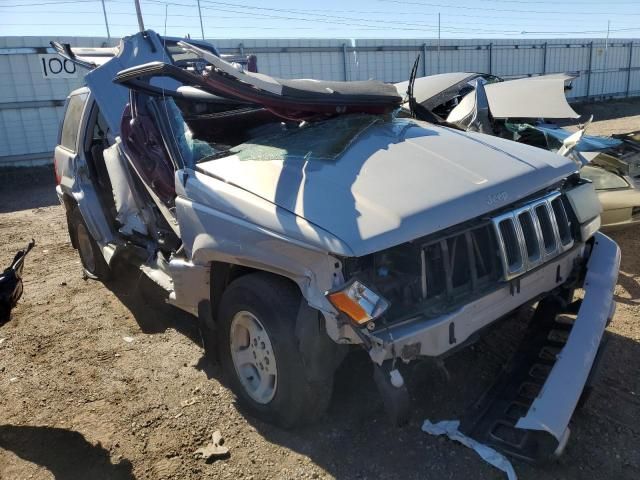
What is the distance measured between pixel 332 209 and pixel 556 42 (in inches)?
943

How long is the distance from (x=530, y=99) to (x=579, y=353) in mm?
5111

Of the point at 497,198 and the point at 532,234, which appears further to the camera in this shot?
the point at 532,234

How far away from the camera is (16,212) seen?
10.2 m

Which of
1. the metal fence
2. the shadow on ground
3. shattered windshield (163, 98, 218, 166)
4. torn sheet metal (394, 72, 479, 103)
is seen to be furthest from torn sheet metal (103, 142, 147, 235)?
the metal fence

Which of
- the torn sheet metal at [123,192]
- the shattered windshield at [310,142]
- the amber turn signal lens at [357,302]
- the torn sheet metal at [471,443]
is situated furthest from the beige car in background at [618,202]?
the torn sheet metal at [123,192]

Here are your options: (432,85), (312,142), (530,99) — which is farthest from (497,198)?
(530,99)

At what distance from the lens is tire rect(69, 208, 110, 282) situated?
554 cm

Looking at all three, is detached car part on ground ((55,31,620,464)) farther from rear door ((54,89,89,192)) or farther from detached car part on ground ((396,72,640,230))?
detached car part on ground ((396,72,640,230))

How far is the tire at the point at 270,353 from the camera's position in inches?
111

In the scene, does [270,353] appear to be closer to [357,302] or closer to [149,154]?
[357,302]

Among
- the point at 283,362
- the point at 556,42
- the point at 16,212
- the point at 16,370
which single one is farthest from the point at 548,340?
the point at 556,42

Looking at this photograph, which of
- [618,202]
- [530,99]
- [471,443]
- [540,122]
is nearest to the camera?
[471,443]

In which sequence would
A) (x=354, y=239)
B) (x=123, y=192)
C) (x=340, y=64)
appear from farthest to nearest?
(x=340, y=64), (x=123, y=192), (x=354, y=239)

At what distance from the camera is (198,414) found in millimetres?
3342
